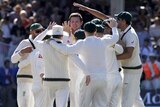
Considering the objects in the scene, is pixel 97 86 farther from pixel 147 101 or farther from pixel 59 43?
pixel 147 101

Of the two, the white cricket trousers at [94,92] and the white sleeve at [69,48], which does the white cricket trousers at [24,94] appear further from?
the white sleeve at [69,48]

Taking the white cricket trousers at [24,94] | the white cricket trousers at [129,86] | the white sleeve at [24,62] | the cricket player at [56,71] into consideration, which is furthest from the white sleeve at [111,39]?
the white cricket trousers at [24,94]

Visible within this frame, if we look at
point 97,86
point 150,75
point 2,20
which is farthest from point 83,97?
point 2,20

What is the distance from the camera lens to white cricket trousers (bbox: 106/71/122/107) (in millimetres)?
18719

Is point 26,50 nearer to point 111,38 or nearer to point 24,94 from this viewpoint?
point 24,94

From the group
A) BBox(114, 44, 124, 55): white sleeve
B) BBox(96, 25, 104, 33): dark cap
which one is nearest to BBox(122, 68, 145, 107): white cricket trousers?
BBox(114, 44, 124, 55): white sleeve

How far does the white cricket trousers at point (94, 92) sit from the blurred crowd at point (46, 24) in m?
6.67

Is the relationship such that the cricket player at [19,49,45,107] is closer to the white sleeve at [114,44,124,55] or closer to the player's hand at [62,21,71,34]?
the player's hand at [62,21,71,34]

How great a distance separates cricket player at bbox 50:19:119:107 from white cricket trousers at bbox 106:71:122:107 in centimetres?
30

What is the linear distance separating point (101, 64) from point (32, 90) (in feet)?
5.84

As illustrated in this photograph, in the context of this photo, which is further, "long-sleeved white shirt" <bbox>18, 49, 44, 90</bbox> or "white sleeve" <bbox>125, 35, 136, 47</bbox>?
"long-sleeved white shirt" <bbox>18, 49, 44, 90</bbox>

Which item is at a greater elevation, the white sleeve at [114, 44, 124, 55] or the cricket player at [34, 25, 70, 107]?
the white sleeve at [114, 44, 124, 55]

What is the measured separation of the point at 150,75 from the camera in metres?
25.0

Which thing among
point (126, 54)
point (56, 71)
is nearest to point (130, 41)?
point (126, 54)
